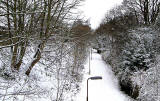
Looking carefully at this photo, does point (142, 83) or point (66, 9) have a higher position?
point (66, 9)

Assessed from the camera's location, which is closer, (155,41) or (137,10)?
(155,41)

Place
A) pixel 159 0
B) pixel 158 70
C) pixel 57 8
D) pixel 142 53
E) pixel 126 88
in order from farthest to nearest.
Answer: pixel 159 0, pixel 126 88, pixel 142 53, pixel 158 70, pixel 57 8

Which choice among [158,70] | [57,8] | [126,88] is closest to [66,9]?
[57,8]

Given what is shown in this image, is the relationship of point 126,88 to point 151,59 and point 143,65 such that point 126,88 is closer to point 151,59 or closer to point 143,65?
point 143,65

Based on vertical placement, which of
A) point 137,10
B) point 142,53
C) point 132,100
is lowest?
point 132,100

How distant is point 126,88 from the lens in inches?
613

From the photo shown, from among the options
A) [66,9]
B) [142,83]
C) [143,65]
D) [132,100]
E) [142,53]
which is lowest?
[132,100]

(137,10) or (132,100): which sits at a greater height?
(137,10)

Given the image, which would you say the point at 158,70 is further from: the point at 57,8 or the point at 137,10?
the point at 137,10

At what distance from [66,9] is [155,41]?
9.70 metres

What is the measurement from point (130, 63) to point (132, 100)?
146 inches

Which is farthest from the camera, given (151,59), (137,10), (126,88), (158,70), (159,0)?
(137,10)

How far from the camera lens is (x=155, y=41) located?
1438cm

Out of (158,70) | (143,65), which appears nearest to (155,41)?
(143,65)
